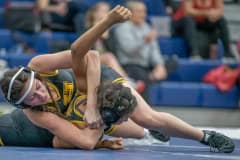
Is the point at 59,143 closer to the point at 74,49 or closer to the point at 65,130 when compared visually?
the point at 65,130

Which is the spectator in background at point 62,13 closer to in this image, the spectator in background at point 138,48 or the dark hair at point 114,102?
the spectator in background at point 138,48

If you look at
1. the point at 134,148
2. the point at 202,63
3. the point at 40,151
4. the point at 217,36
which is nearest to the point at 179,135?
the point at 134,148

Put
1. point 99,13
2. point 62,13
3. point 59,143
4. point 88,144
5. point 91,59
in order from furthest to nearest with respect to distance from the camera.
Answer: point 62,13, point 99,13, point 59,143, point 88,144, point 91,59

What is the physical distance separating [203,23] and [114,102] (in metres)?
4.59

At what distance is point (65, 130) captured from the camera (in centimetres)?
425

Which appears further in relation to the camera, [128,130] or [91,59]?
[128,130]

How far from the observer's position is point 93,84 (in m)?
4.20

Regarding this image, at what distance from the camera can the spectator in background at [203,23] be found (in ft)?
27.1

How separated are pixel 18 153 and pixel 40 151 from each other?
0.16 m

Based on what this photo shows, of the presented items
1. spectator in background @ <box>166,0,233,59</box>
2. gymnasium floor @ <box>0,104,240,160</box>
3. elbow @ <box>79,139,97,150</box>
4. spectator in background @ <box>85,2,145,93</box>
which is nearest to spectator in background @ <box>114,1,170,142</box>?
spectator in background @ <box>85,2,145,93</box>

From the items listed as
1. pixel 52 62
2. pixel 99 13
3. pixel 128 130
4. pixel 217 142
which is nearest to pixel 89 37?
pixel 52 62

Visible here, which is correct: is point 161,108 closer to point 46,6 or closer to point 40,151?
point 46,6

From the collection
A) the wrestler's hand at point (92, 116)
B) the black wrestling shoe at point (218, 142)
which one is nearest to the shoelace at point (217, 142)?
the black wrestling shoe at point (218, 142)

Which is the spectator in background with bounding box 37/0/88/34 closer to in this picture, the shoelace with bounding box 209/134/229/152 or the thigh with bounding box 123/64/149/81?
the thigh with bounding box 123/64/149/81
